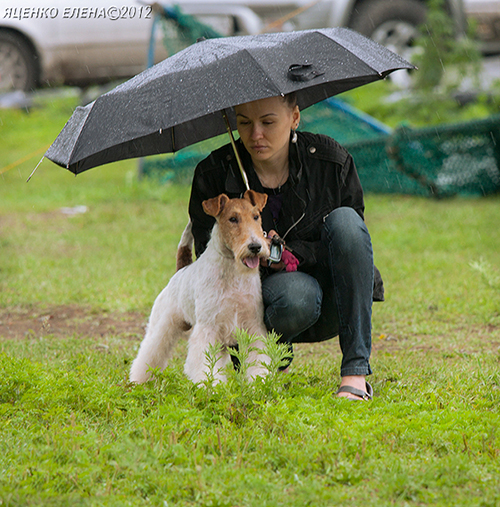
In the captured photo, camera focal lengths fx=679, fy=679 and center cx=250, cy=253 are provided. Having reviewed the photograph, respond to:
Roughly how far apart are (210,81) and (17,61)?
32.6ft

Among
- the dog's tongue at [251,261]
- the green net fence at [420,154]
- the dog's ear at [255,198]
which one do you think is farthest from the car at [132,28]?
the dog's tongue at [251,261]

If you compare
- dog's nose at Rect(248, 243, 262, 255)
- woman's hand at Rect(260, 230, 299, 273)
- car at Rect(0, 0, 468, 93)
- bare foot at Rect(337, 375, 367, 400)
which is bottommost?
car at Rect(0, 0, 468, 93)

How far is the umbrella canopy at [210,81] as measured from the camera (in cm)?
297

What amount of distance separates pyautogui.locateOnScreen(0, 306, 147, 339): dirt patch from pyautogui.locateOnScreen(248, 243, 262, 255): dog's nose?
2.12m

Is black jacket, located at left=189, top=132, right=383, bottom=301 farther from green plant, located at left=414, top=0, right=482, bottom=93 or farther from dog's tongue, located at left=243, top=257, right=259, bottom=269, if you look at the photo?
green plant, located at left=414, top=0, right=482, bottom=93

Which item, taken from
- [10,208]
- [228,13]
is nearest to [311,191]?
[10,208]

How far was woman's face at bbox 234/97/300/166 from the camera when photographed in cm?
336

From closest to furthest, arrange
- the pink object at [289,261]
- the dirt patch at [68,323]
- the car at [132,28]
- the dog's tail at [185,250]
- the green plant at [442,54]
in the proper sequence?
the pink object at [289,261] → the dog's tail at [185,250] → the dirt patch at [68,323] → the green plant at [442,54] → the car at [132,28]

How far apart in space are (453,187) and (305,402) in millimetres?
7292

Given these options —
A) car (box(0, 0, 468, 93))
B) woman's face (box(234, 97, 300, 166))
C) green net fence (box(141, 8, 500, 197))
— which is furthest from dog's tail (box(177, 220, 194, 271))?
car (box(0, 0, 468, 93))

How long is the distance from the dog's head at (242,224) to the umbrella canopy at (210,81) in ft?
1.70

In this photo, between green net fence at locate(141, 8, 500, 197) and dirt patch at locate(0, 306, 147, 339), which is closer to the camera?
dirt patch at locate(0, 306, 147, 339)

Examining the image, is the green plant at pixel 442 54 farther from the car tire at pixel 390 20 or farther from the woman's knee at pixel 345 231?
the woman's knee at pixel 345 231

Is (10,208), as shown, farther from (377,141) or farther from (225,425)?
(225,425)
